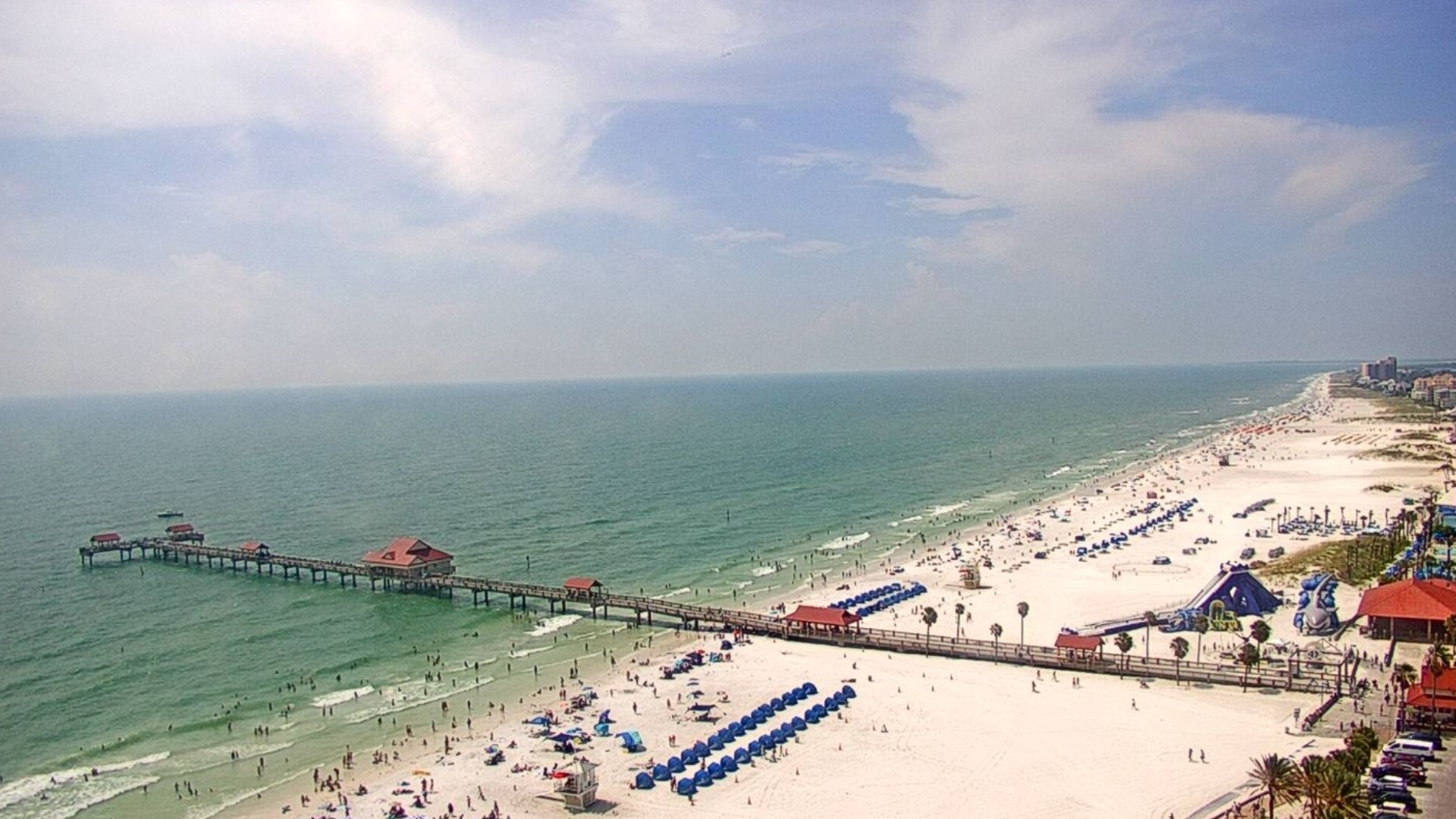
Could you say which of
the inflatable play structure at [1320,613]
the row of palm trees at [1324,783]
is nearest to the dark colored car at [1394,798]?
the row of palm trees at [1324,783]

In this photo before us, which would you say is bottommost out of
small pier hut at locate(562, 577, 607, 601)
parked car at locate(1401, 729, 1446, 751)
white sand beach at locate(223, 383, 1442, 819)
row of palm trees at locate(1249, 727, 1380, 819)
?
white sand beach at locate(223, 383, 1442, 819)

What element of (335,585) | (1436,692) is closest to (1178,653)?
(1436,692)

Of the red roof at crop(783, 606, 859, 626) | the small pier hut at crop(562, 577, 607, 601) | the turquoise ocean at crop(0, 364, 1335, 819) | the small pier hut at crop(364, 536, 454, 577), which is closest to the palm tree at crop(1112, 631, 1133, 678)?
the red roof at crop(783, 606, 859, 626)

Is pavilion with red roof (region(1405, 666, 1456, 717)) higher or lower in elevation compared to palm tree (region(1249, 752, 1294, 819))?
lower

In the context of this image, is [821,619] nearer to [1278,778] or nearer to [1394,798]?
[1278,778]

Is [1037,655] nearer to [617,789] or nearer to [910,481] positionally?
[617,789]

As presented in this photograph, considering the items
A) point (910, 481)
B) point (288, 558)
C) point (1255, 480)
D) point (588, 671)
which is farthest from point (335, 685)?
point (1255, 480)

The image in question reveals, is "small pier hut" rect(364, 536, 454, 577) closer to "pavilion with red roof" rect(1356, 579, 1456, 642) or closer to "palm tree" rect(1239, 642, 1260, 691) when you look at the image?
"palm tree" rect(1239, 642, 1260, 691)
